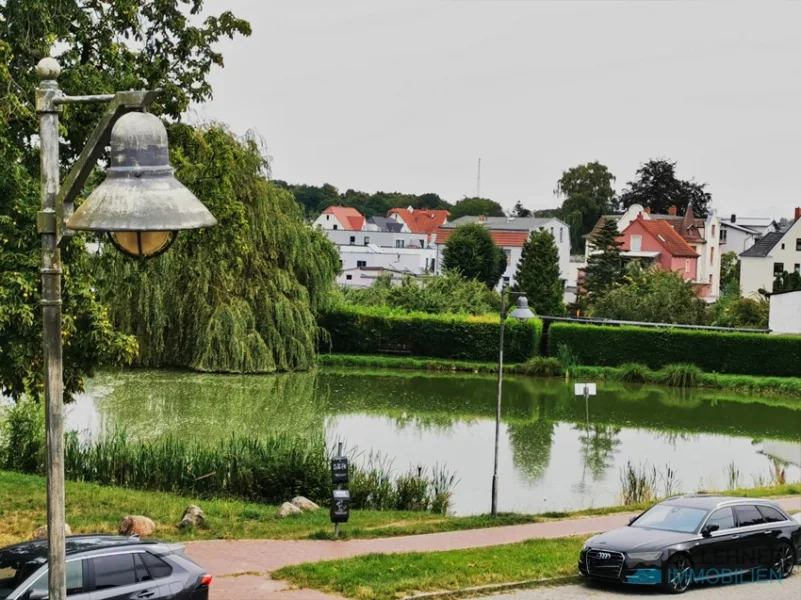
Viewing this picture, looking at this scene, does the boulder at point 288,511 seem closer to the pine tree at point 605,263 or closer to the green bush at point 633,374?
the green bush at point 633,374

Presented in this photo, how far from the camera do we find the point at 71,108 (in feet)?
65.4

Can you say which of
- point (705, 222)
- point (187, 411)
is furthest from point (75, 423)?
point (705, 222)

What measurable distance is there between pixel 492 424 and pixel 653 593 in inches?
905

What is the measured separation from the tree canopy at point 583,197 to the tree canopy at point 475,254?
27.3 meters

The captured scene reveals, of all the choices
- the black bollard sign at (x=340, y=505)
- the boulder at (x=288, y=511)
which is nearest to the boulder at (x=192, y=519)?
the boulder at (x=288, y=511)

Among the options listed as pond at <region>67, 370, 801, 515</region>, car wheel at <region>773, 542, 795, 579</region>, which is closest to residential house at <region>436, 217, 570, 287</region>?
pond at <region>67, 370, 801, 515</region>

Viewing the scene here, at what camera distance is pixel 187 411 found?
36.8 metres

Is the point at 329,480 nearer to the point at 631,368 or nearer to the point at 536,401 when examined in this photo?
the point at 536,401

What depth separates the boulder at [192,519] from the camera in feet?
61.3

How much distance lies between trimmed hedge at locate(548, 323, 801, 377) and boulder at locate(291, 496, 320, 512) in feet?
122

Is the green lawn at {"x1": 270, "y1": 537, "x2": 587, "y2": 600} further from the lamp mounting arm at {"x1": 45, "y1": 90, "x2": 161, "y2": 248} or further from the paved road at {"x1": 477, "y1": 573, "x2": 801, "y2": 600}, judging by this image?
the lamp mounting arm at {"x1": 45, "y1": 90, "x2": 161, "y2": 248}

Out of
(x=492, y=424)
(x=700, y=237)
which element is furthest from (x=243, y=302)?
(x=700, y=237)

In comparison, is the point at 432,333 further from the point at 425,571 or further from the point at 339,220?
the point at 339,220

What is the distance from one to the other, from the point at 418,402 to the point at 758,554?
2791 centimetres
